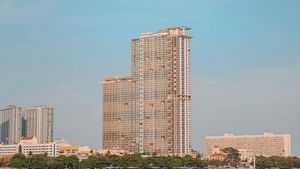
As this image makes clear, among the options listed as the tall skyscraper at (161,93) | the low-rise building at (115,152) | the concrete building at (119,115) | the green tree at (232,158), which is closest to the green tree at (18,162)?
the low-rise building at (115,152)

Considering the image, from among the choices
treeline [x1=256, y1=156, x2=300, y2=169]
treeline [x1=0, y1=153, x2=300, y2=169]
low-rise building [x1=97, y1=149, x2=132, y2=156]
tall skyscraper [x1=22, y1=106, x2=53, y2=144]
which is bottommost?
treeline [x1=256, y1=156, x2=300, y2=169]

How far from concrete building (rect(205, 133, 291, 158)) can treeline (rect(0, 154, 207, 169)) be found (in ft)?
125

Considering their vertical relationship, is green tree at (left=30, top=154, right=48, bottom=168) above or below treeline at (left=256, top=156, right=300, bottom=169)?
above

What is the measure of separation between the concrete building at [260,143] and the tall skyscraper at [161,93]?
103 feet

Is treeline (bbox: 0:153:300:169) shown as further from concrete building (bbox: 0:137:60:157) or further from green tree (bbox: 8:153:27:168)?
concrete building (bbox: 0:137:60:157)

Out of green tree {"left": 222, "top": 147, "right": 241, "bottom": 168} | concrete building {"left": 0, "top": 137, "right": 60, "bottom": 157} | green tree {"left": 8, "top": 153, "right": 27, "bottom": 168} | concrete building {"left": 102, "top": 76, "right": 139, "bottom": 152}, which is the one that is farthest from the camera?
concrete building {"left": 0, "top": 137, "right": 60, "bottom": 157}

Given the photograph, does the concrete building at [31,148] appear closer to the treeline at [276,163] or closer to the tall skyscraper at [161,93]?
the tall skyscraper at [161,93]

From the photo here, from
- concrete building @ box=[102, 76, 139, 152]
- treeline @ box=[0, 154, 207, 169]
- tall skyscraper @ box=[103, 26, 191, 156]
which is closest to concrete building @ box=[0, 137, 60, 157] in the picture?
concrete building @ box=[102, 76, 139, 152]

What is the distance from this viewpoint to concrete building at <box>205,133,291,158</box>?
381 feet

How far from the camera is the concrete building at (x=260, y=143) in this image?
116 meters

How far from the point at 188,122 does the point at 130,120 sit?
31.2 feet

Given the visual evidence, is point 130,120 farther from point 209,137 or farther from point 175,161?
point 209,137

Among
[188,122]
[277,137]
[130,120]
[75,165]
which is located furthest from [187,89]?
[277,137]

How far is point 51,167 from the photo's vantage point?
7544 cm
